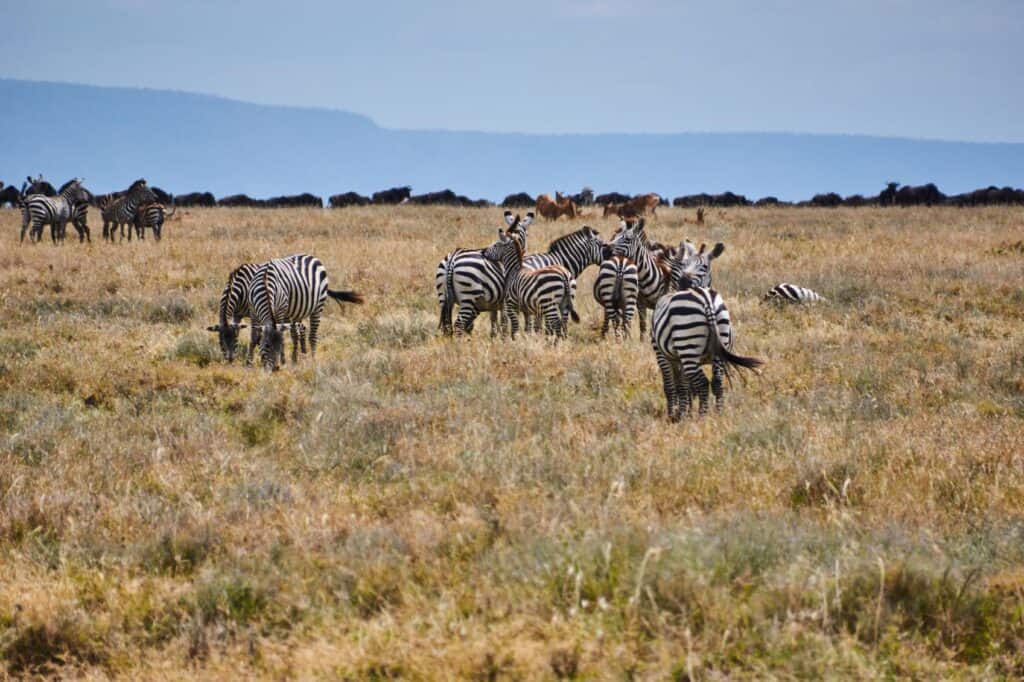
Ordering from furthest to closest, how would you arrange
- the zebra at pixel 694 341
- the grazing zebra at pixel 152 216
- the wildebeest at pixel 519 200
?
1. the wildebeest at pixel 519 200
2. the grazing zebra at pixel 152 216
3. the zebra at pixel 694 341

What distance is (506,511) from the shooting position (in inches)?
255

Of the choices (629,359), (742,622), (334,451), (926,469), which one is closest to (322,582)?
(742,622)

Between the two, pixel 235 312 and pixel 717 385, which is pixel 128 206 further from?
pixel 717 385

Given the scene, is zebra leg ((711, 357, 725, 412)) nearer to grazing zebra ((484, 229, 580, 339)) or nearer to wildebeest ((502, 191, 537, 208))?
grazing zebra ((484, 229, 580, 339))

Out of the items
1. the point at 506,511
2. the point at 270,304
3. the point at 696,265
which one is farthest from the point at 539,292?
the point at 506,511

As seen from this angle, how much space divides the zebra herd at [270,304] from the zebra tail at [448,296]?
2019mm

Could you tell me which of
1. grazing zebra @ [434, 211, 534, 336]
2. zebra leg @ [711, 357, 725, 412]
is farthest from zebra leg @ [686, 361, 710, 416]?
grazing zebra @ [434, 211, 534, 336]

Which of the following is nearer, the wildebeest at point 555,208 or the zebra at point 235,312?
the zebra at point 235,312

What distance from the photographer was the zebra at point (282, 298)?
13.0 m

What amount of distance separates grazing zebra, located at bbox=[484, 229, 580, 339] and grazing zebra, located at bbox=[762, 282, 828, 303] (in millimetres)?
5139

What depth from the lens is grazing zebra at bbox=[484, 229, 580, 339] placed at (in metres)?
14.7

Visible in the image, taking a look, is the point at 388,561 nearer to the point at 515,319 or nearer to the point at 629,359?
the point at 629,359

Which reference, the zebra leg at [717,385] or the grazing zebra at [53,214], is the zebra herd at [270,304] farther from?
the grazing zebra at [53,214]

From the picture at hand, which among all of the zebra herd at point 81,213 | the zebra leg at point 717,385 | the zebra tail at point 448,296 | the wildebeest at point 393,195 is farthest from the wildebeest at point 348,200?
the zebra leg at point 717,385
